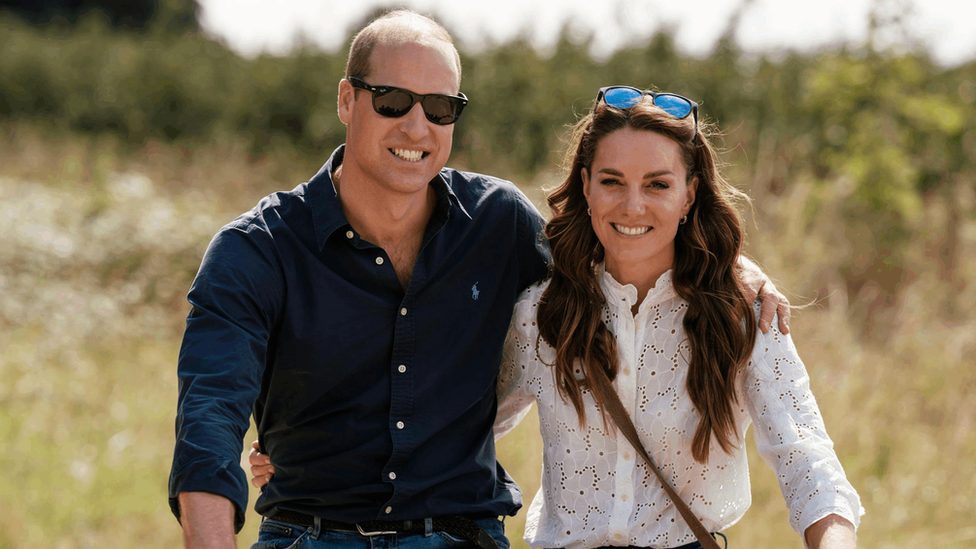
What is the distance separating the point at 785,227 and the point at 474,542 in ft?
16.3

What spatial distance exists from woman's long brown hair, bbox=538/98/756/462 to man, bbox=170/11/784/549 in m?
0.26

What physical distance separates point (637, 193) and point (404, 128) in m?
0.79

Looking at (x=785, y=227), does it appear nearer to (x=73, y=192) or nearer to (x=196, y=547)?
(x=196, y=547)

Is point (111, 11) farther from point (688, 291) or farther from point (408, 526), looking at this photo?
point (688, 291)

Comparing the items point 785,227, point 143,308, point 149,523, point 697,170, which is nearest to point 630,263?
point 697,170

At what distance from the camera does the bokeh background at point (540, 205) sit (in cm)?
521

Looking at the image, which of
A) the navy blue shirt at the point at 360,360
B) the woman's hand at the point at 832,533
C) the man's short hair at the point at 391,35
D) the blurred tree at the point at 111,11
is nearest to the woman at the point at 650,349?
the navy blue shirt at the point at 360,360

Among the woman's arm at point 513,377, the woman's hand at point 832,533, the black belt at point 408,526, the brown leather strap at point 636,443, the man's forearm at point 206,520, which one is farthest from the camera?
the woman's arm at point 513,377

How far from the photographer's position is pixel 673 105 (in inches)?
109

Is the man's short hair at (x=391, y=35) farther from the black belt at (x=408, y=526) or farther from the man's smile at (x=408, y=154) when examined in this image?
the black belt at (x=408, y=526)

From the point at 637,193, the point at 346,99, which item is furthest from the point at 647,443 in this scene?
the point at 346,99

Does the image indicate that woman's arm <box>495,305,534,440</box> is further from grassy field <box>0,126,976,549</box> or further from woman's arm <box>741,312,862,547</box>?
grassy field <box>0,126,976,549</box>

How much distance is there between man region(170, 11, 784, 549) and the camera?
270 centimetres

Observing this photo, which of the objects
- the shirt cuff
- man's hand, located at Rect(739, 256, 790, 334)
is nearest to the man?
the shirt cuff
